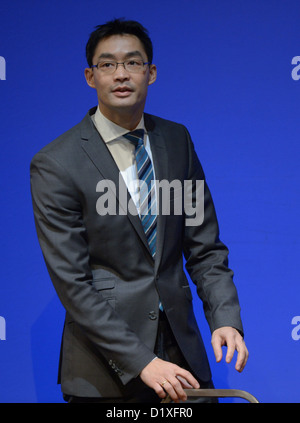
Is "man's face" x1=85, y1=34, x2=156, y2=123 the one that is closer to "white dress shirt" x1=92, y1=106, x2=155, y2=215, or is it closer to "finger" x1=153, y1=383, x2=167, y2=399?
"white dress shirt" x1=92, y1=106, x2=155, y2=215

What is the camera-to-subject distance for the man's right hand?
173cm

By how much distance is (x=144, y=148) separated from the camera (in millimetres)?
2041

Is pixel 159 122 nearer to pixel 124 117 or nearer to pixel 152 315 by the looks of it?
pixel 124 117

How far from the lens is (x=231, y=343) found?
6.10 ft

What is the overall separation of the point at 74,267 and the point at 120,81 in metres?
0.53

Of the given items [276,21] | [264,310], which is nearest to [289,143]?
[276,21]

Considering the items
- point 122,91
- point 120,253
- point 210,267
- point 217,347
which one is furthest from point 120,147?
point 217,347

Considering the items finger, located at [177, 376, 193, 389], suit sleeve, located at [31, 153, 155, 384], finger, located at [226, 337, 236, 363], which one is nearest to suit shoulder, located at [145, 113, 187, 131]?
suit sleeve, located at [31, 153, 155, 384]

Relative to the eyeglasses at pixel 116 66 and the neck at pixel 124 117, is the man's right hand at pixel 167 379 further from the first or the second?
the eyeglasses at pixel 116 66

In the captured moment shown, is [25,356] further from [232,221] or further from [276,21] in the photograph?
[276,21]

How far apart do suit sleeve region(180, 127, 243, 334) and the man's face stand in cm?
25

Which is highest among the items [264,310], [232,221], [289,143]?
[289,143]

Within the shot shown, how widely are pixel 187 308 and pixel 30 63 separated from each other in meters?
1.31

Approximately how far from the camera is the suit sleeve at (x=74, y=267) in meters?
1.82
